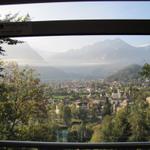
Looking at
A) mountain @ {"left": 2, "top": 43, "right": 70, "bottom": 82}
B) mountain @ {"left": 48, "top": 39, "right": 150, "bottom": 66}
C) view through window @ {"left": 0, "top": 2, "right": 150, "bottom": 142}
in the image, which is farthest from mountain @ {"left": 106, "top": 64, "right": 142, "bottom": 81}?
mountain @ {"left": 2, "top": 43, "right": 70, "bottom": 82}

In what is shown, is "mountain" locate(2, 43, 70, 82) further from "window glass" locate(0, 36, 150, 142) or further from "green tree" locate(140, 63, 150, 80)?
"green tree" locate(140, 63, 150, 80)

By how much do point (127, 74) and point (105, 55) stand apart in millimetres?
634

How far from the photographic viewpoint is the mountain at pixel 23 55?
6785 mm

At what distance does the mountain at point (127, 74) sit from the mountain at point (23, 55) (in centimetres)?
151

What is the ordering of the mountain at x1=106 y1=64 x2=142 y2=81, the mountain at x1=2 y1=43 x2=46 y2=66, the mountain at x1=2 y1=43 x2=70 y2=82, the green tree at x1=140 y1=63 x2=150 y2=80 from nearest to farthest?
the mountain at x1=106 y1=64 x2=142 y2=81 → the green tree at x1=140 y1=63 x2=150 y2=80 → the mountain at x1=2 y1=43 x2=70 y2=82 → the mountain at x1=2 y1=43 x2=46 y2=66

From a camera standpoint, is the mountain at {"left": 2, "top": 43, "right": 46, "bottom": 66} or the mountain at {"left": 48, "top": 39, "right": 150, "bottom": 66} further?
the mountain at {"left": 2, "top": 43, "right": 46, "bottom": 66}

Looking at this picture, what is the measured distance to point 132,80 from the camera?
6258 mm

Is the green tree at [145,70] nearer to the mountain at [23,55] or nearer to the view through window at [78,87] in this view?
the view through window at [78,87]

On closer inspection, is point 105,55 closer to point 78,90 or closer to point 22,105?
point 78,90

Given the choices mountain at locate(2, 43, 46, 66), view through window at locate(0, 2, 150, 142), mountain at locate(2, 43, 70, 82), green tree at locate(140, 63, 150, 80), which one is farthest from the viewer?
mountain at locate(2, 43, 46, 66)

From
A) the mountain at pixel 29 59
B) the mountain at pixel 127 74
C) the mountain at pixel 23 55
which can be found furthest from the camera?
the mountain at pixel 23 55

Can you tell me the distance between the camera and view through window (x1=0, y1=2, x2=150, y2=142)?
603cm

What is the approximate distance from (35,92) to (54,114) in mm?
739

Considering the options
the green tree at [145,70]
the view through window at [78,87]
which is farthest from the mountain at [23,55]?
the green tree at [145,70]
